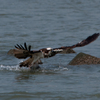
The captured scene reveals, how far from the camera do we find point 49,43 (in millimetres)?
16562

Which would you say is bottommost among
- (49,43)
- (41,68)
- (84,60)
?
(41,68)

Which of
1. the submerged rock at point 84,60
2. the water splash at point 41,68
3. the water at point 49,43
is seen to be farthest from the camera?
the submerged rock at point 84,60

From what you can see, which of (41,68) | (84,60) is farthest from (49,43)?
(41,68)

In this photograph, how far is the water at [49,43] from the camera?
30.4ft

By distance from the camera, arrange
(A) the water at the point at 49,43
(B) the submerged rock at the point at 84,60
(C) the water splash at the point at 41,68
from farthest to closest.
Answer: (B) the submerged rock at the point at 84,60 < (C) the water splash at the point at 41,68 < (A) the water at the point at 49,43

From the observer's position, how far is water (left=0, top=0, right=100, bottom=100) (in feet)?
30.4

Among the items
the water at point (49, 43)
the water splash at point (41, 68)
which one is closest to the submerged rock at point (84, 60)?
the water at point (49, 43)

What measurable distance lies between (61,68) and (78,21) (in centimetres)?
1131

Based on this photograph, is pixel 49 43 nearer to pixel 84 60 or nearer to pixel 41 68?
pixel 84 60

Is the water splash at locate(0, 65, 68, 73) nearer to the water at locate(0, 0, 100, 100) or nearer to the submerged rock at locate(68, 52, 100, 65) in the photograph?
the water at locate(0, 0, 100, 100)

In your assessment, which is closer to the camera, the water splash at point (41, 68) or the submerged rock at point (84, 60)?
the water splash at point (41, 68)

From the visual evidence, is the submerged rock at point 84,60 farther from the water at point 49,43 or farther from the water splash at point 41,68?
the water splash at point 41,68

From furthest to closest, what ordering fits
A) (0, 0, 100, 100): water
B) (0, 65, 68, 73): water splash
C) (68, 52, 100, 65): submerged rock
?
(68, 52, 100, 65): submerged rock, (0, 65, 68, 73): water splash, (0, 0, 100, 100): water

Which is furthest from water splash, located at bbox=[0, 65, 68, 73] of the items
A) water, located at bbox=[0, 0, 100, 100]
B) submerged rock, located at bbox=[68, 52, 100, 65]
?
submerged rock, located at bbox=[68, 52, 100, 65]
